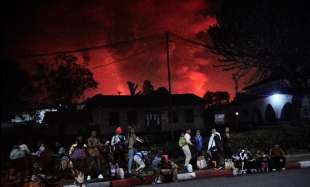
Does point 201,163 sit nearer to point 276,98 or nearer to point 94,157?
point 94,157

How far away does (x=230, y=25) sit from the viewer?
107ft

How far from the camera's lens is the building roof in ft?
164

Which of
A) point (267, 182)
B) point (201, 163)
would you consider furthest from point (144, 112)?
point (267, 182)

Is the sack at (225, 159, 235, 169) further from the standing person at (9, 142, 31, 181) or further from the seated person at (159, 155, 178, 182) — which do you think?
the standing person at (9, 142, 31, 181)

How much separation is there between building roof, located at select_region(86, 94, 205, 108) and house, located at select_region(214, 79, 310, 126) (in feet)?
15.9

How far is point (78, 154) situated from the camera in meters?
17.4

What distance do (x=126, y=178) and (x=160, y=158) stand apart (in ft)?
5.04

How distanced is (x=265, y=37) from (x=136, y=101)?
23272mm

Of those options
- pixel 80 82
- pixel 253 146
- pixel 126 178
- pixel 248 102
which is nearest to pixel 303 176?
pixel 126 178

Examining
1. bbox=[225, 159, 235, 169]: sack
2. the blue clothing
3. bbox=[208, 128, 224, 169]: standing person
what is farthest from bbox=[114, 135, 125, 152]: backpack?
bbox=[225, 159, 235, 169]: sack

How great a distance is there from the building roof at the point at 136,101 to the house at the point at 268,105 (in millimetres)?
4844

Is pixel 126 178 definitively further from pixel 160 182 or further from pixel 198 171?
pixel 198 171

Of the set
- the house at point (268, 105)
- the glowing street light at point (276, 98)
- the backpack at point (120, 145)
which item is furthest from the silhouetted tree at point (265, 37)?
the backpack at point (120, 145)

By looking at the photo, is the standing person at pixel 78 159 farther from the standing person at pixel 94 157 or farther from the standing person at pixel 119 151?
the standing person at pixel 119 151
